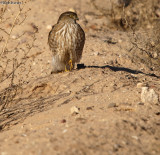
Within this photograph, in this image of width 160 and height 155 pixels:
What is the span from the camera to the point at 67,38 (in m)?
6.08

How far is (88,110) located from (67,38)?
2.23 m

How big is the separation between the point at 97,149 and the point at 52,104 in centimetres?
202

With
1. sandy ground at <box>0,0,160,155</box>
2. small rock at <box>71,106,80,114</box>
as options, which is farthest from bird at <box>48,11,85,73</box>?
small rock at <box>71,106,80,114</box>

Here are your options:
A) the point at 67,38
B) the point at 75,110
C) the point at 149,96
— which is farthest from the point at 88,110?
the point at 67,38

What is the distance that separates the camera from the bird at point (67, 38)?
6.08 metres

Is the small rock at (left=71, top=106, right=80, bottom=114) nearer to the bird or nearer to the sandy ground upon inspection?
the sandy ground

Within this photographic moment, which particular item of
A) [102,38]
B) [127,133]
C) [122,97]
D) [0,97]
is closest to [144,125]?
[127,133]

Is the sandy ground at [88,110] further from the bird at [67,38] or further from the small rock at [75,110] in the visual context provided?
the bird at [67,38]

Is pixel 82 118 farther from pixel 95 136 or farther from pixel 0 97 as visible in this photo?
pixel 0 97

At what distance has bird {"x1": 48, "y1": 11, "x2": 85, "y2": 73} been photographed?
6.08 meters

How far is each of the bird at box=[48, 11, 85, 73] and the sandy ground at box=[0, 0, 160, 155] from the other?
362 mm

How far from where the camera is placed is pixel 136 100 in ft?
14.4

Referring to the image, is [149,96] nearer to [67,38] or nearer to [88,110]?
[88,110]

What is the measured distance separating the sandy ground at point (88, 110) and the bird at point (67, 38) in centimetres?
36
